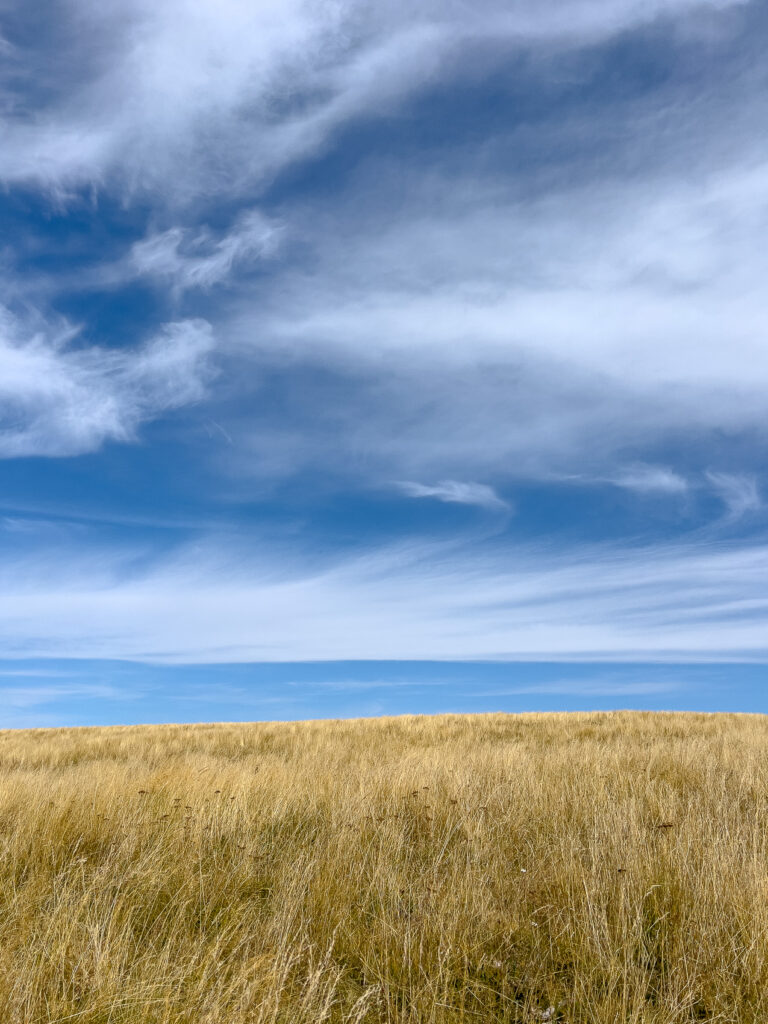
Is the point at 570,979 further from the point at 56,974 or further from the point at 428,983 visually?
the point at 56,974

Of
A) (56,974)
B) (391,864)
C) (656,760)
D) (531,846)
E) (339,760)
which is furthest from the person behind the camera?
(339,760)

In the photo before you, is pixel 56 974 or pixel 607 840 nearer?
pixel 56 974

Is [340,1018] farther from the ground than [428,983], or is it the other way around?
[428,983]

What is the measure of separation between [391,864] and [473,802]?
2.04 metres

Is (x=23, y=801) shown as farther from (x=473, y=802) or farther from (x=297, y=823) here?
(x=473, y=802)

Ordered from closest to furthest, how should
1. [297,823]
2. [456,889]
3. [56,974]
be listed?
[56,974]
[456,889]
[297,823]

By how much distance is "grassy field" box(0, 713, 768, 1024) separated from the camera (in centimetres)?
300

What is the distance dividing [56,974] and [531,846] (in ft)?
11.0

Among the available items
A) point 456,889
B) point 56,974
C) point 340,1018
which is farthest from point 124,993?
point 456,889

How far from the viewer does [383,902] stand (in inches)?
157

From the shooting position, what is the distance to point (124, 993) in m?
2.89

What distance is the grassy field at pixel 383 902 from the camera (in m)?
3.00

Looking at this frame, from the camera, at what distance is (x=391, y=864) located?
15.0 ft

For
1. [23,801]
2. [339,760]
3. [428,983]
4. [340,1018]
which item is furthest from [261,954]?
[339,760]
